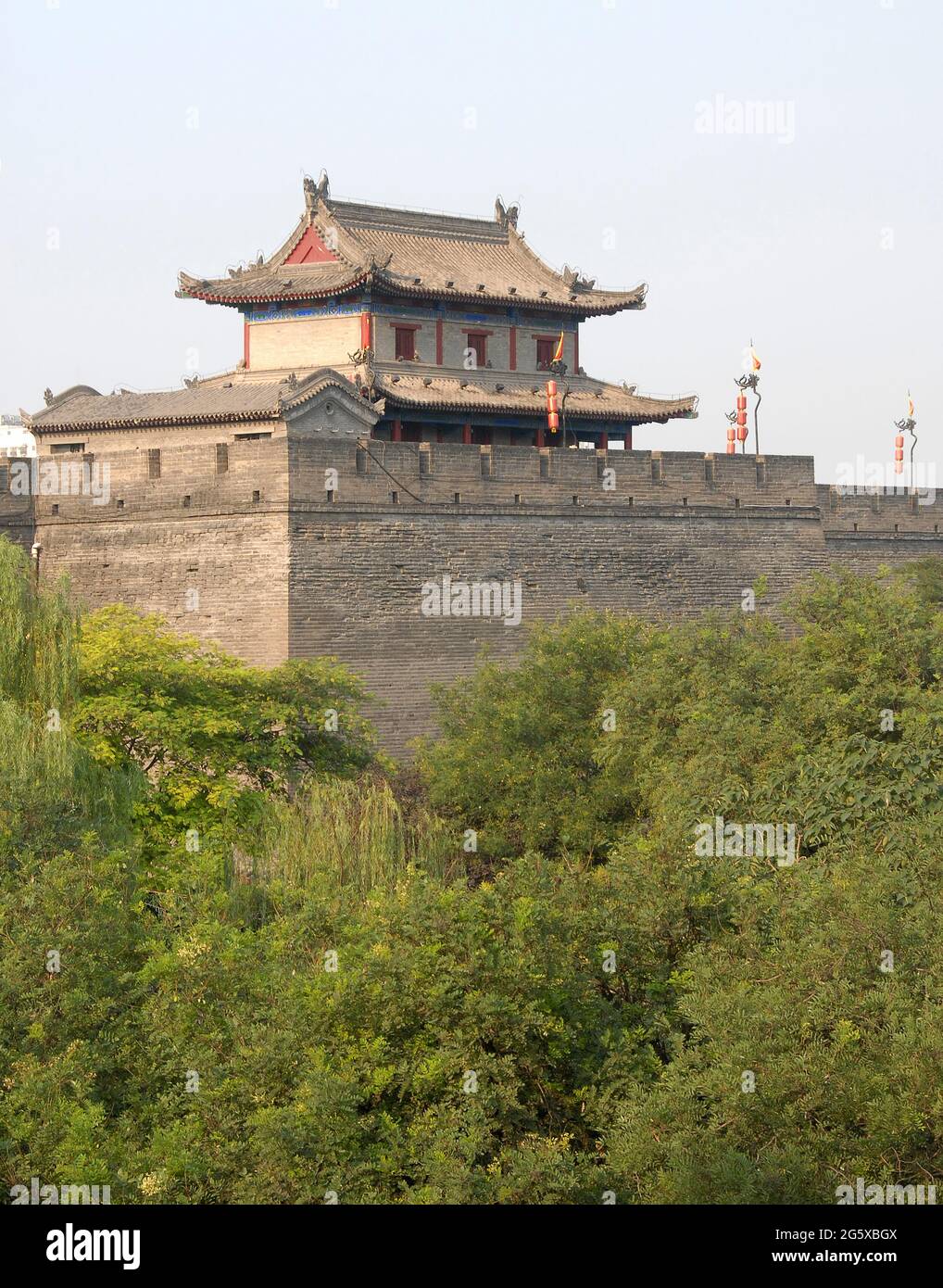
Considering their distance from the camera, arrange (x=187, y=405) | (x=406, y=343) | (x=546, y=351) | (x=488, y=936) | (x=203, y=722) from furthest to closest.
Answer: (x=546, y=351) < (x=406, y=343) < (x=187, y=405) < (x=203, y=722) < (x=488, y=936)

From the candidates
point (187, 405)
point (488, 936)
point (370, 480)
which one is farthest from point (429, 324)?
point (488, 936)

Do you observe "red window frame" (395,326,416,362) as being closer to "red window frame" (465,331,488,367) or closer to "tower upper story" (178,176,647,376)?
"tower upper story" (178,176,647,376)

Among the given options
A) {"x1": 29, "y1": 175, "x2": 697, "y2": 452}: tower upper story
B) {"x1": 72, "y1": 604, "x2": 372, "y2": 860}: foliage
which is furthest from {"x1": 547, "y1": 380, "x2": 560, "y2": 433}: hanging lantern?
{"x1": 72, "y1": 604, "x2": 372, "y2": 860}: foliage

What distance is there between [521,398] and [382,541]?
617 cm

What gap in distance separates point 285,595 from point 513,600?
2633 mm

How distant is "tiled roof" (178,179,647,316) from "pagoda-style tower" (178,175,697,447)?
0.02 metres

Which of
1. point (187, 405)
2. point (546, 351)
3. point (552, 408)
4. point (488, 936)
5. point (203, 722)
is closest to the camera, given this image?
point (488, 936)

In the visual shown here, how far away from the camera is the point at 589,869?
1576 centimetres

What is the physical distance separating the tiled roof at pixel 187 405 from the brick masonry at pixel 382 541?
7.24 ft

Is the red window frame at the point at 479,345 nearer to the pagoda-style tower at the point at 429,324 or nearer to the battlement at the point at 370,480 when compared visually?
the pagoda-style tower at the point at 429,324

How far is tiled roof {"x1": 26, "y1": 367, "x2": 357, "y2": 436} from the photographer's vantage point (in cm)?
2183

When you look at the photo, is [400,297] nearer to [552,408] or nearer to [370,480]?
[552,408]

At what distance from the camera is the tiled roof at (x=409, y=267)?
23875 mm

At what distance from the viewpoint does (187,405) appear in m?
22.6
